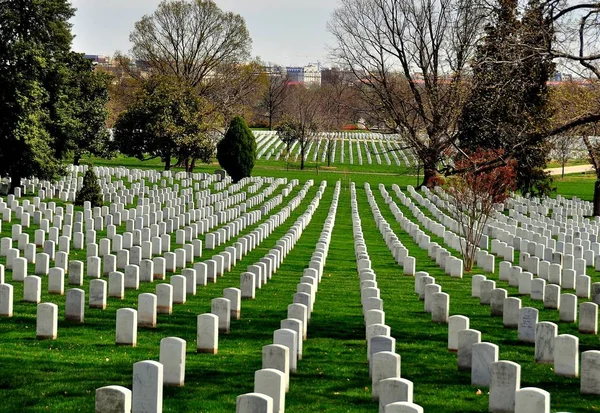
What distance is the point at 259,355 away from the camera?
12.7 metres

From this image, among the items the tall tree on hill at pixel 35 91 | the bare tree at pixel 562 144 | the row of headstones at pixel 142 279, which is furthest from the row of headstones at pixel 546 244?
the tall tree on hill at pixel 35 91

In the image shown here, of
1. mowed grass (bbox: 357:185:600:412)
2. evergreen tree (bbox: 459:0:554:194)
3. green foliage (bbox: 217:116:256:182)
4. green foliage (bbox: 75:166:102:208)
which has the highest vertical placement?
evergreen tree (bbox: 459:0:554:194)

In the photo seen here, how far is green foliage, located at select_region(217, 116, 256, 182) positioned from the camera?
52.5 meters

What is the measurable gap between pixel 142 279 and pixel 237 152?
1320 inches

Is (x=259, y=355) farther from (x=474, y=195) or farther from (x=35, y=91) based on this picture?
(x=35, y=91)

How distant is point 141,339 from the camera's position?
13.4 m

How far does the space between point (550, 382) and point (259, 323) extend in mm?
5222

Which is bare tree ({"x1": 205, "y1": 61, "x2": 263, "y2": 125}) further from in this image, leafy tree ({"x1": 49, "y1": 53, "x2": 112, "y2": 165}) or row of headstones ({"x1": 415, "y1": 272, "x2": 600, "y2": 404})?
row of headstones ({"x1": 415, "y1": 272, "x2": 600, "y2": 404})

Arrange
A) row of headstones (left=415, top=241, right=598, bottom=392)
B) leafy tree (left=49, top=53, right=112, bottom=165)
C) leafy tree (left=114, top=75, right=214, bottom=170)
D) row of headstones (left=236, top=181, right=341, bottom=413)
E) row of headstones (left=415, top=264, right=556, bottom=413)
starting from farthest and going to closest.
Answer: leafy tree (left=114, top=75, right=214, bottom=170)
leafy tree (left=49, top=53, right=112, bottom=165)
row of headstones (left=415, top=241, right=598, bottom=392)
row of headstones (left=415, top=264, right=556, bottom=413)
row of headstones (left=236, top=181, right=341, bottom=413)

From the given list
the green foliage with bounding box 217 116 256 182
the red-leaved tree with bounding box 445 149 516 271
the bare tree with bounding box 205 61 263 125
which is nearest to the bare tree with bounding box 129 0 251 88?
the bare tree with bounding box 205 61 263 125

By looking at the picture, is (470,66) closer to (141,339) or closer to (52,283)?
(141,339)

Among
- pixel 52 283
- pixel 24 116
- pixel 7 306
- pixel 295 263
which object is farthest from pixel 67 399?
pixel 24 116

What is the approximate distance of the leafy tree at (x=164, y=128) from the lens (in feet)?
186

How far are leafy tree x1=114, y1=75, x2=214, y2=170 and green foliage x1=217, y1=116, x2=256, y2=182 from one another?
4402mm
